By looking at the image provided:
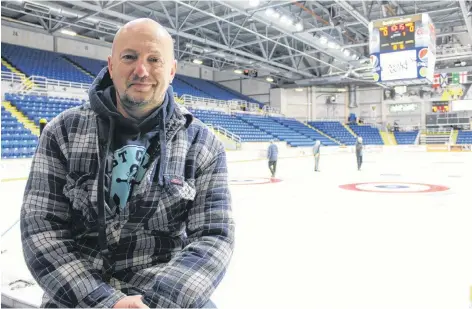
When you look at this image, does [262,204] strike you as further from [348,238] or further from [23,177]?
[23,177]

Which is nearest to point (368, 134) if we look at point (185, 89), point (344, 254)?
point (185, 89)

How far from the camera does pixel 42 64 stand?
19828 mm

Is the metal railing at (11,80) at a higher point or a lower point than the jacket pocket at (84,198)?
higher

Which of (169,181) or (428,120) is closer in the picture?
(169,181)

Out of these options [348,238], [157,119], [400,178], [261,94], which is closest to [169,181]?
[157,119]

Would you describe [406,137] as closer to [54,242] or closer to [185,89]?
[185,89]

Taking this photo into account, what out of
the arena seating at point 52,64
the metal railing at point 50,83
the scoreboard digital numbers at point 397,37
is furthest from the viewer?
the arena seating at point 52,64

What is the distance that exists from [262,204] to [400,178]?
5.34 meters

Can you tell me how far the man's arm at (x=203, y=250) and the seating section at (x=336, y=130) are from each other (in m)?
30.3

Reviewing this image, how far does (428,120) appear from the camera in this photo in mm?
32625

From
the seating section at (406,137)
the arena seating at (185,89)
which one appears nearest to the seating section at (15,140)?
the arena seating at (185,89)

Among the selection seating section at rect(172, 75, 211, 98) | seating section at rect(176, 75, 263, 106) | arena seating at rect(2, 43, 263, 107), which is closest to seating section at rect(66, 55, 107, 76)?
arena seating at rect(2, 43, 263, 107)

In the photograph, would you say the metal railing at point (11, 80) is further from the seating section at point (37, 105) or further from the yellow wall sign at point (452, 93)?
the yellow wall sign at point (452, 93)

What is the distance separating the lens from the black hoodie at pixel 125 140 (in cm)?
147
